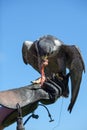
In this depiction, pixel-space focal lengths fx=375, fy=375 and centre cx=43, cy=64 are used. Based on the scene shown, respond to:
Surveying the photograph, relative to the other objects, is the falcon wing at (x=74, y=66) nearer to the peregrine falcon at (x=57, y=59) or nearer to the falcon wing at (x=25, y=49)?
the peregrine falcon at (x=57, y=59)

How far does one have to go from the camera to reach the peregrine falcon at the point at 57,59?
5.52 metres

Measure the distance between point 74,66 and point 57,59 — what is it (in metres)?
0.29

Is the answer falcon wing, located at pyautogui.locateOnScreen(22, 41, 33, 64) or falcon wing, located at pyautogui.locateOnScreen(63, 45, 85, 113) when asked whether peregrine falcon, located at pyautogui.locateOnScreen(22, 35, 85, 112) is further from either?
falcon wing, located at pyautogui.locateOnScreen(22, 41, 33, 64)

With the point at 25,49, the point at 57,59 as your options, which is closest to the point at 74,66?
the point at 57,59

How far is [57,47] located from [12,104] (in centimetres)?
229

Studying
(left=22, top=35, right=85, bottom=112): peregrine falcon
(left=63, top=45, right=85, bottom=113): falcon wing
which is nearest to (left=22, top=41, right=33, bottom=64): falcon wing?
(left=22, top=35, right=85, bottom=112): peregrine falcon

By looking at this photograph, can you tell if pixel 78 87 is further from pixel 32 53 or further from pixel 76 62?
pixel 32 53

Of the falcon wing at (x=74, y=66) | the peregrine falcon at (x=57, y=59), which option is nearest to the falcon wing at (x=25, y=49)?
the peregrine falcon at (x=57, y=59)

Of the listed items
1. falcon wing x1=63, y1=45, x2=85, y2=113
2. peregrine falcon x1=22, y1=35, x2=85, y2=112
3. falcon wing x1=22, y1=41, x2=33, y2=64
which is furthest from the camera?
falcon wing x1=22, y1=41, x2=33, y2=64

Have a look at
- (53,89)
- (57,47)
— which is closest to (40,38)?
(57,47)

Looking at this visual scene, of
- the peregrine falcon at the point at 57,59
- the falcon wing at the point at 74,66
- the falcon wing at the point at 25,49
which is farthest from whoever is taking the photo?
the falcon wing at the point at 25,49

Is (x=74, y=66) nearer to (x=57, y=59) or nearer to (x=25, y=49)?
(x=57, y=59)

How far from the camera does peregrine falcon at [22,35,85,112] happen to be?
18.1 ft

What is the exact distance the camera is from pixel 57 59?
19.4 feet
